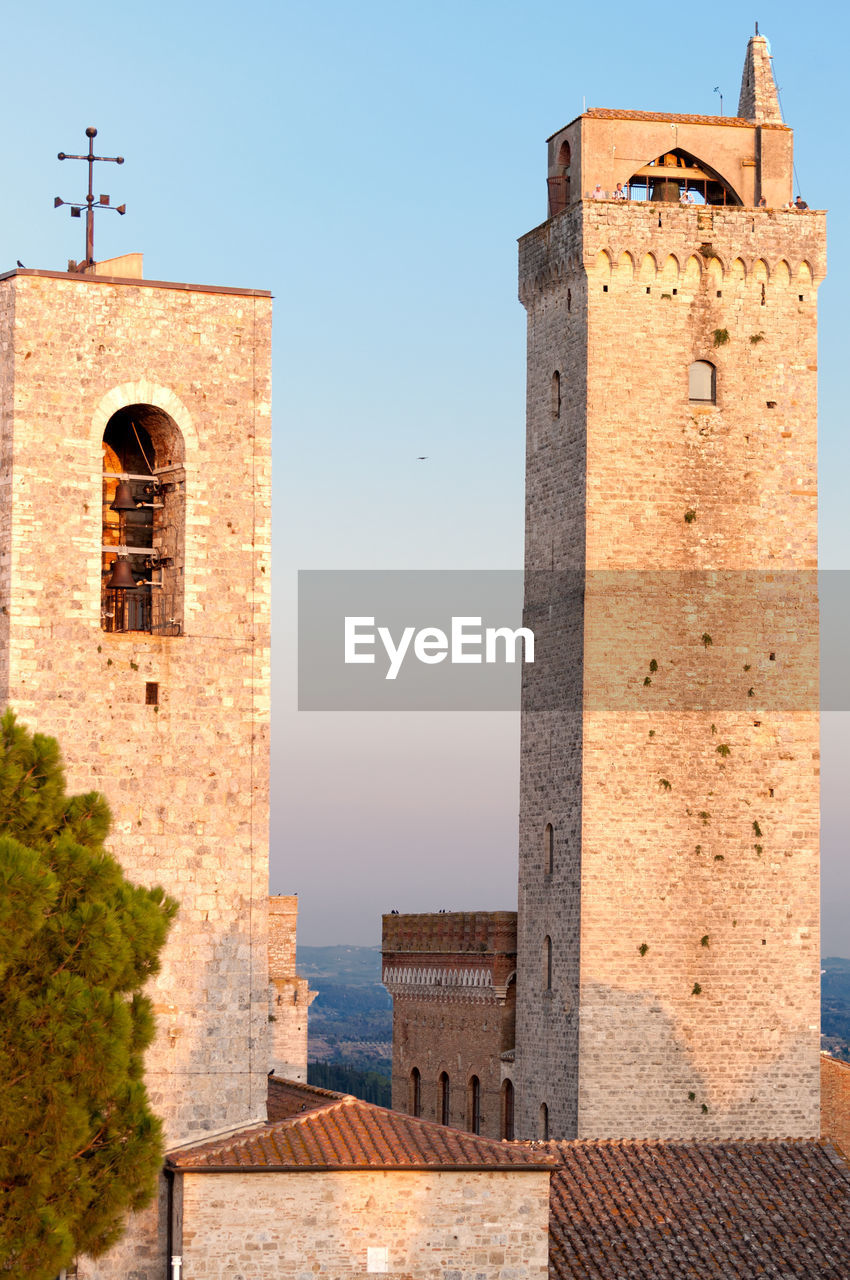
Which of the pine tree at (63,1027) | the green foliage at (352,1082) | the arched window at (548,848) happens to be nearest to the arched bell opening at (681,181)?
the arched window at (548,848)

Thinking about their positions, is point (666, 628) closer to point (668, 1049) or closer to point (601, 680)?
point (601, 680)

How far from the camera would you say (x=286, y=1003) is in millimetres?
49594

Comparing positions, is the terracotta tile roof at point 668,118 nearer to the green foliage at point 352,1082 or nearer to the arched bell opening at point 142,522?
the arched bell opening at point 142,522

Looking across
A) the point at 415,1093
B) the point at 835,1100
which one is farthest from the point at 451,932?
the point at 835,1100

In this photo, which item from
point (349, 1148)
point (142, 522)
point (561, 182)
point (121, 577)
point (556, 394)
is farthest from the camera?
point (561, 182)

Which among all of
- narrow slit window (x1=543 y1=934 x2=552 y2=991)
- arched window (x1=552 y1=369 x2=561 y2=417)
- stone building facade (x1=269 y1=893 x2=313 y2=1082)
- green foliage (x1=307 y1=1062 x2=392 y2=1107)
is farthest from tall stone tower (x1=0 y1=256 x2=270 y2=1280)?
green foliage (x1=307 y1=1062 x2=392 y2=1107)

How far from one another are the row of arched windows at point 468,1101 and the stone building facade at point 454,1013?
2cm

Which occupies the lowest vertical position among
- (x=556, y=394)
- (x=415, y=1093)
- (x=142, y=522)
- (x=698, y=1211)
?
(x=415, y=1093)

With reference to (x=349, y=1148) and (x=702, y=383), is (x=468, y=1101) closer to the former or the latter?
(x=702, y=383)

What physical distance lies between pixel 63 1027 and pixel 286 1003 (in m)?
24.9

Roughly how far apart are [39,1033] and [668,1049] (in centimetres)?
1868

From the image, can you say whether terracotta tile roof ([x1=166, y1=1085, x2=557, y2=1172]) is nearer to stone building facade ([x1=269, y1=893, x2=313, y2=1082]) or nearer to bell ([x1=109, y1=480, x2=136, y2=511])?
bell ([x1=109, y1=480, x2=136, y2=511])

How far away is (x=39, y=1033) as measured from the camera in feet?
81.7

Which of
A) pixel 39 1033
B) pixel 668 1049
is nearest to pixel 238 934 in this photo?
pixel 39 1033
